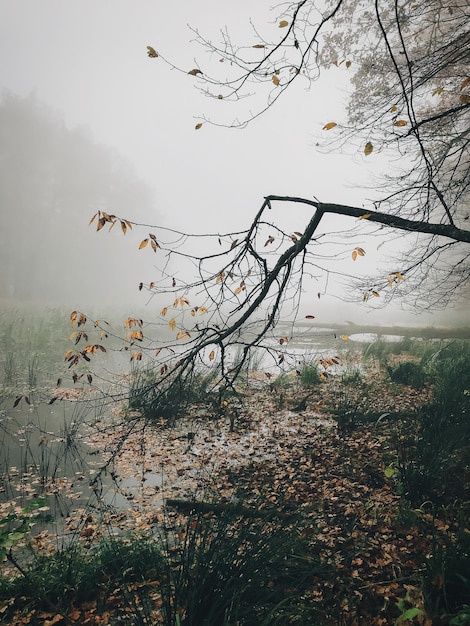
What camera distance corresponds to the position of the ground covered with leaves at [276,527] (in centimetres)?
198

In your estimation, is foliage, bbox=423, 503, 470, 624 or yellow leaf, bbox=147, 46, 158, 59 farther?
yellow leaf, bbox=147, 46, 158, 59

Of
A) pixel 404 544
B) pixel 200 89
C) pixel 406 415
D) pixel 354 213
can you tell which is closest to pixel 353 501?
pixel 404 544

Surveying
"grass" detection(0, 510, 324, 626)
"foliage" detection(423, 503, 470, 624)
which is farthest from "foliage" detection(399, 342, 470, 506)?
"grass" detection(0, 510, 324, 626)

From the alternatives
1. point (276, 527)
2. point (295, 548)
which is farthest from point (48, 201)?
point (295, 548)

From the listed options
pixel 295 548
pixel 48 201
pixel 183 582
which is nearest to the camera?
pixel 183 582

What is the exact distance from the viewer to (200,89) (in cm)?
295

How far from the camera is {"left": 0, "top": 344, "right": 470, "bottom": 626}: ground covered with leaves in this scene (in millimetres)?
1977

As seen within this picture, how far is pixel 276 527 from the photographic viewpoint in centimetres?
237

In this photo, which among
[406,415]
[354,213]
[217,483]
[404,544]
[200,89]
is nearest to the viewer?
[404,544]

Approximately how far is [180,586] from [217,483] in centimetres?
219

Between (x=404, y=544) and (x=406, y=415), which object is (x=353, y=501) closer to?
(x=404, y=544)

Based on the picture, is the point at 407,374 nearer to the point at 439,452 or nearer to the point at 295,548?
the point at 439,452

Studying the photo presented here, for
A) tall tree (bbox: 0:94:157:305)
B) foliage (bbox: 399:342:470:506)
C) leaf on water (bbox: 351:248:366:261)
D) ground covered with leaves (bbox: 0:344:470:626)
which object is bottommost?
ground covered with leaves (bbox: 0:344:470:626)

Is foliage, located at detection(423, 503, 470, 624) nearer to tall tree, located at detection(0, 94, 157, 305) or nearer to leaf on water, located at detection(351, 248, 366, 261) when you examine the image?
leaf on water, located at detection(351, 248, 366, 261)
